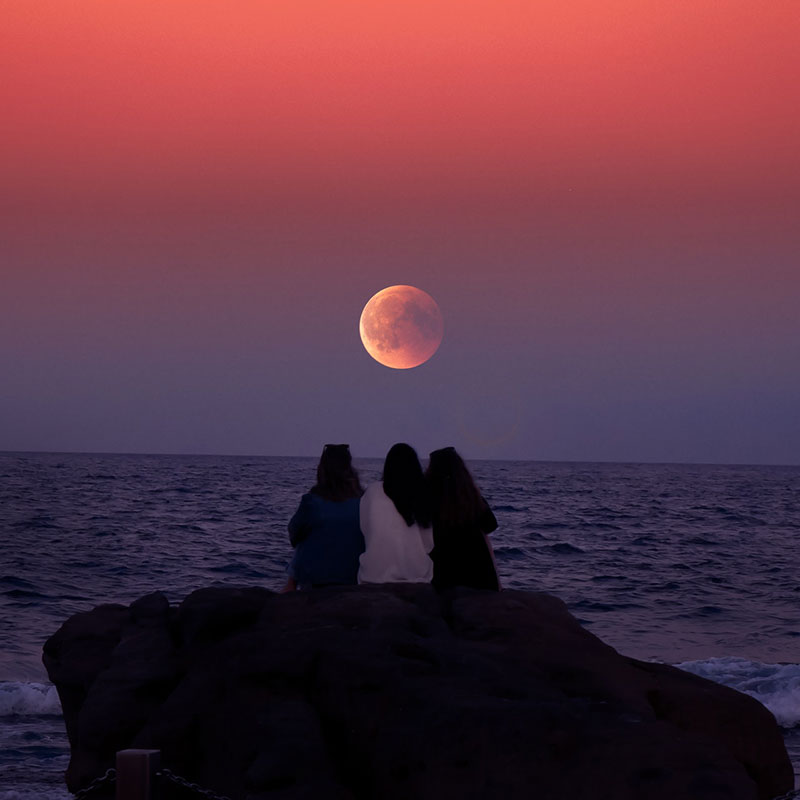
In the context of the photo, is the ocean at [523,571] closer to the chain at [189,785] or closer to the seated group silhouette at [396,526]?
the seated group silhouette at [396,526]

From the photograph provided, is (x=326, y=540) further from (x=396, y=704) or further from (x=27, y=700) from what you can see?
(x=27, y=700)

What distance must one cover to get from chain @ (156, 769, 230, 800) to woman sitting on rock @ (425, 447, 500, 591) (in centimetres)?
232

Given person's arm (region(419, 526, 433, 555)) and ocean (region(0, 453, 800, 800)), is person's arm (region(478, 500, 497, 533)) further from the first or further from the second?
ocean (region(0, 453, 800, 800))

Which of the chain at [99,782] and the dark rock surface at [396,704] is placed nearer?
the dark rock surface at [396,704]

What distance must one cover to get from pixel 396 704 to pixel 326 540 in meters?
2.04

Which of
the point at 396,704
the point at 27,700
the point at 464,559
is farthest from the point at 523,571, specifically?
the point at 396,704

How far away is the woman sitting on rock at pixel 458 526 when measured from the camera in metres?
6.66

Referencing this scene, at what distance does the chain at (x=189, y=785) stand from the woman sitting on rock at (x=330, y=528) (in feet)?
6.32

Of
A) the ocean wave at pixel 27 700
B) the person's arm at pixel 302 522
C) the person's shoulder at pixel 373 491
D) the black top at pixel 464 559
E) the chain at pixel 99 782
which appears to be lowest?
the ocean wave at pixel 27 700

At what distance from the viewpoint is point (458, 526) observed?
6719 millimetres

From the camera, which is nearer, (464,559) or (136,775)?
(136,775)

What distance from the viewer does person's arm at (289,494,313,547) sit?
6.89 meters

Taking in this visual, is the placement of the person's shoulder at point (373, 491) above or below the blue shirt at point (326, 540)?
above

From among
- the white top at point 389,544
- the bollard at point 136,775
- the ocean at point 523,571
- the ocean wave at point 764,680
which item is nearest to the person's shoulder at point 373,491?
the white top at point 389,544
